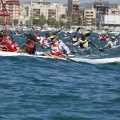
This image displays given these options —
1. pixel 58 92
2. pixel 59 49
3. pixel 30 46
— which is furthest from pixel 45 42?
pixel 58 92

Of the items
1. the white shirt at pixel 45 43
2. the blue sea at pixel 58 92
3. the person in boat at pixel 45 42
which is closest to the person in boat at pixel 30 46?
the white shirt at pixel 45 43

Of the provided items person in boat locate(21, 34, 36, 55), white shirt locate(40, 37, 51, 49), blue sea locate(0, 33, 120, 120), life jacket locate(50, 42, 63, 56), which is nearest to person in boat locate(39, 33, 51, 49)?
white shirt locate(40, 37, 51, 49)

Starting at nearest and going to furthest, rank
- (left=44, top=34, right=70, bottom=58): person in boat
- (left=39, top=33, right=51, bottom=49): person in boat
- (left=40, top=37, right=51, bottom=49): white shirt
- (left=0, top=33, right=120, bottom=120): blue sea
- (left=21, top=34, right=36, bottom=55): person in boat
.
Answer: (left=0, top=33, right=120, bottom=120): blue sea, (left=44, top=34, right=70, bottom=58): person in boat, (left=21, top=34, right=36, bottom=55): person in boat, (left=40, top=37, right=51, bottom=49): white shirt, (left=39, top=33, right=51, bottom=49): person in boat

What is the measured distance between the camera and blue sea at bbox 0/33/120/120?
11547 mm

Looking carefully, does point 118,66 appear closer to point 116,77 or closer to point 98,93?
point 116,77

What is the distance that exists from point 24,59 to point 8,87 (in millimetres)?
8533

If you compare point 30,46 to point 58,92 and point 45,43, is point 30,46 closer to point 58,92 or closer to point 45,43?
point 45,43

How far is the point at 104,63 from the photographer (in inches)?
934

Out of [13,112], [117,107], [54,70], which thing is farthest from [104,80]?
[13,112]

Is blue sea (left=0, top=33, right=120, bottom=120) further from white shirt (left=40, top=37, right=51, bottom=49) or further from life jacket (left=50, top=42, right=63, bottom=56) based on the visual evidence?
white shirt (left=40, top=37, right=51, bottom=49)

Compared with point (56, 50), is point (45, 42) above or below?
below

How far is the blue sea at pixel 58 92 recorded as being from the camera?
11.5 metres

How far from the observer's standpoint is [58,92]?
1411 centimetres

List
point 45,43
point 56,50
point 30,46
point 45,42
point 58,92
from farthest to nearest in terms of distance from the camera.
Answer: point 45,42 < point 45,43 < point 30,46 < point 56,50 < point 58,92
